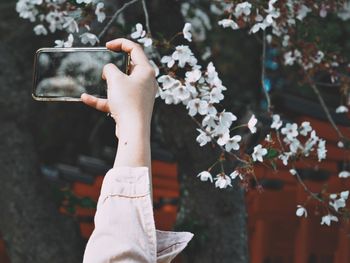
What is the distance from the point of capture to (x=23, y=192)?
4562 millimetres

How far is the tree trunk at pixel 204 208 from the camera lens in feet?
13.8

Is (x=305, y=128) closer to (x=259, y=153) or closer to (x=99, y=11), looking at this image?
(x=259, y=153)

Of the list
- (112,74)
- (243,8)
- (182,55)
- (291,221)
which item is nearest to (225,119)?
(182,55)

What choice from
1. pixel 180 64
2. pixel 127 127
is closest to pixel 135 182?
pixel 127 127

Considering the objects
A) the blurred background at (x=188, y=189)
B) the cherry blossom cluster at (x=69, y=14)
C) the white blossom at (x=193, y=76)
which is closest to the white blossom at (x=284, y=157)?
the blurred background at (x=188, y=189)

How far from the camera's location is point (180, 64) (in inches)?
129

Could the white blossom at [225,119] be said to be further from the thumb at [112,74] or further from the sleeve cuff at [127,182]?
the sleeve cuff at [127,182]

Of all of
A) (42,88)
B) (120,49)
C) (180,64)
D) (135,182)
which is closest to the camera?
(135,182)

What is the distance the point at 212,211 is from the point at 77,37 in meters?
1.15

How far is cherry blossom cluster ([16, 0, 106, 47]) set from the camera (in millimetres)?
3498

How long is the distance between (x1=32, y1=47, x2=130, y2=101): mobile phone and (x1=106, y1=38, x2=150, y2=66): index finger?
0.05 feet

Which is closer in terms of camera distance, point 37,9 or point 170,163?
point 37,9

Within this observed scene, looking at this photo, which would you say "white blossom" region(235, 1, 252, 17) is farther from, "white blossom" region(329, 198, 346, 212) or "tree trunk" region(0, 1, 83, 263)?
"tree trunk" region(0, 1, 83, 263)

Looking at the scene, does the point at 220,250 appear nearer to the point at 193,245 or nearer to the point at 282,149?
the point at 193,245
